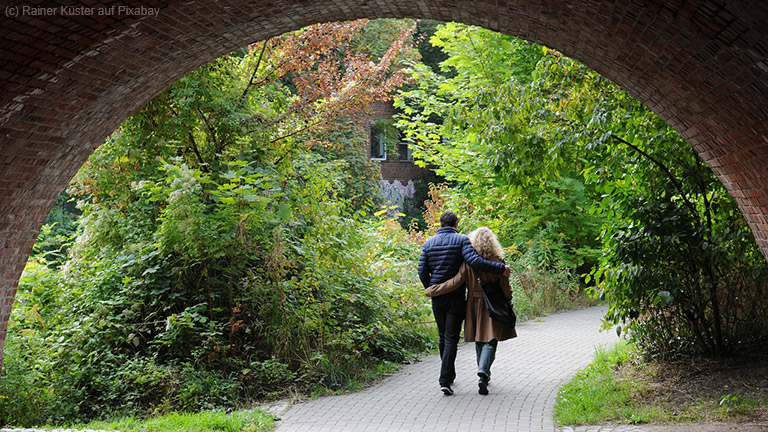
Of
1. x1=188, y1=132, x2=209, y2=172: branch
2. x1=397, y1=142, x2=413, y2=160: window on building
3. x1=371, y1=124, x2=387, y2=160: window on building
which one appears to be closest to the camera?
x1=188, y1=132, x2=209, y2=172: branch

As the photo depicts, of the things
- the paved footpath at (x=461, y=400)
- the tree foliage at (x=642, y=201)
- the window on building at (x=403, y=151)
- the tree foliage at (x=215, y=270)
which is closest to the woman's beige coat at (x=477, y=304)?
the paved footpath at (x=461, y=400)

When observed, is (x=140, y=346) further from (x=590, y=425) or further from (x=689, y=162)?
(x=689, y=162)

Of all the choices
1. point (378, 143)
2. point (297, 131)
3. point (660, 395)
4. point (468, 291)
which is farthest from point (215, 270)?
point (378, 143)

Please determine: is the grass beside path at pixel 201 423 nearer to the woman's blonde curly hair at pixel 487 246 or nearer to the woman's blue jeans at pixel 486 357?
the woman's blue jeans at pixel 486 357

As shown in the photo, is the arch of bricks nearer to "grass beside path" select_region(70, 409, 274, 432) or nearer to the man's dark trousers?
Answer: "grass beside path" select_region(70, 409, 274, 432)

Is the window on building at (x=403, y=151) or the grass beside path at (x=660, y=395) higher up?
the window on building at (x=403, y=151)

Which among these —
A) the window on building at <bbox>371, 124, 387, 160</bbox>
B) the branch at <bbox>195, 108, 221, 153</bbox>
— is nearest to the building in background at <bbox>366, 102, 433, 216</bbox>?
the window on building at <bbox>371, 124, 387, 160</bbox>

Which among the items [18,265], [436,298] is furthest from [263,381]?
[18,265]

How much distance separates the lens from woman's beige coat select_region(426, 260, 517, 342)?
8.11 meters

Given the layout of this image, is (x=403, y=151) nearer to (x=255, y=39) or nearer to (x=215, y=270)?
(x=215, y=270)

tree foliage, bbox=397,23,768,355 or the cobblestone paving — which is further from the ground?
tree foliage, bbox=397,23,768,355

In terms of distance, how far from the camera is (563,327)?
44.3ft

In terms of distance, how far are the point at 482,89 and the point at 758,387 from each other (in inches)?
181

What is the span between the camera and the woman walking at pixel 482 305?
26.6 feet
